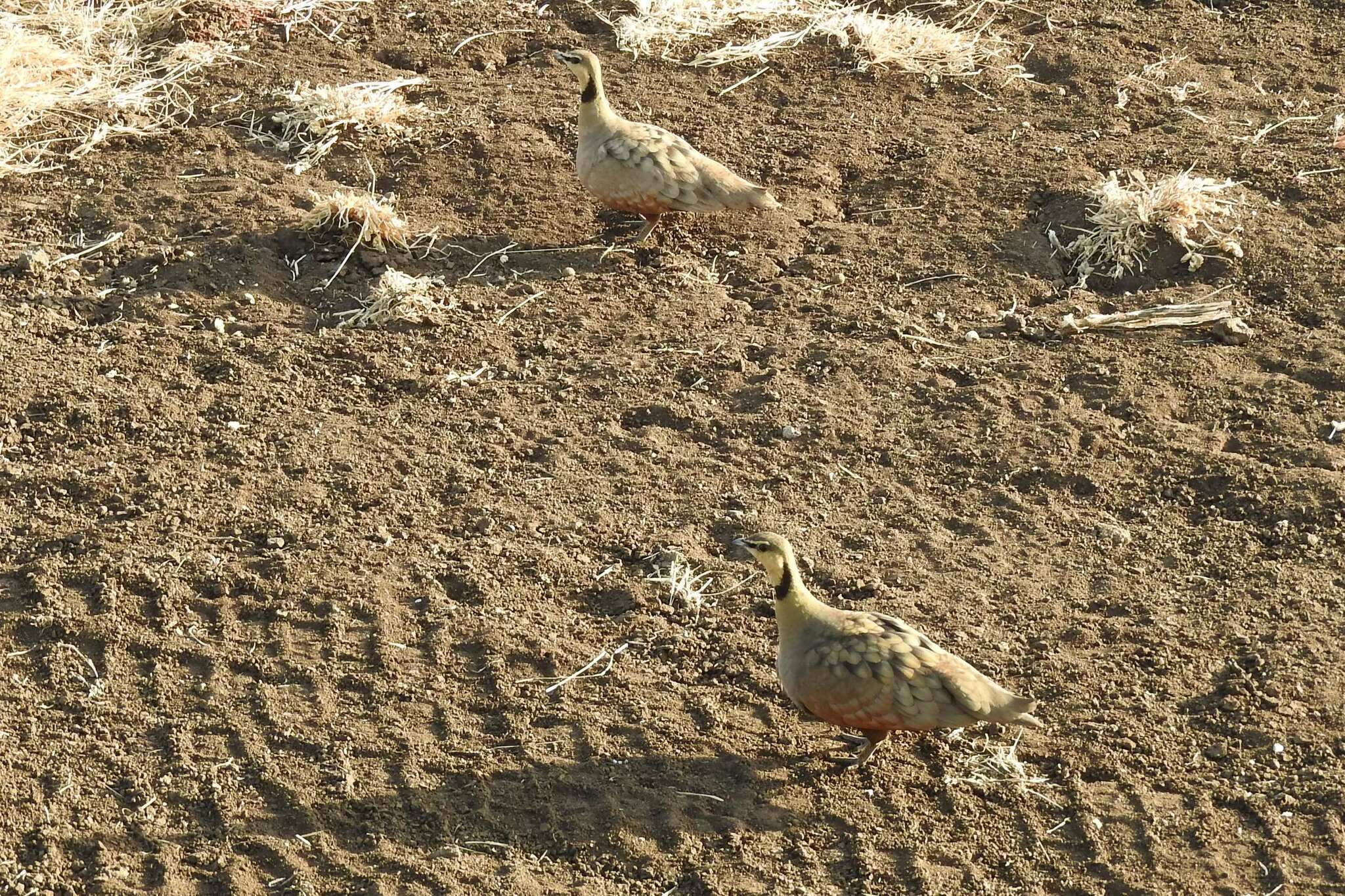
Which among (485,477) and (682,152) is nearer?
(485,477)

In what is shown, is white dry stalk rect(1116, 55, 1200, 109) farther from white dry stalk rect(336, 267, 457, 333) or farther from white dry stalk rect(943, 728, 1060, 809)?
white dry stalk rect(943, 728, 1060, 809)

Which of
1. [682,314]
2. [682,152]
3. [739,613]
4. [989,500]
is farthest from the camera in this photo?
[682,152]

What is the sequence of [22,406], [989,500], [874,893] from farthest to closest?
[22,406] → [989,500] → [874,893]

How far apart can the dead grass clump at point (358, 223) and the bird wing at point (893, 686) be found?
3725 mm

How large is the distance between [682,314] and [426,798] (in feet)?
10.1

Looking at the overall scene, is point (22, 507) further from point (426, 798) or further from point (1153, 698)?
point (1153, 698)

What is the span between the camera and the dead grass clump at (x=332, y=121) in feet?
27.2

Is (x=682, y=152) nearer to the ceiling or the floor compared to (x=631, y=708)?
nearer to the ceiling

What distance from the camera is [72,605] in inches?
215

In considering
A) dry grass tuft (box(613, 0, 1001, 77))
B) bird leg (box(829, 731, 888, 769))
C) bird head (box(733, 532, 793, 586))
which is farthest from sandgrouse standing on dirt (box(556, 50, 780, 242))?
bird leg (box(829, 731, 888, 769))

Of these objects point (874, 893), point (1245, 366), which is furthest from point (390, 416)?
point (1245, 366)

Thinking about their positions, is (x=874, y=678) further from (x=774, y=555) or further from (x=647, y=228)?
(x=647, y=228)

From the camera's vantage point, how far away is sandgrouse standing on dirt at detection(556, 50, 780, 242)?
7.43 m

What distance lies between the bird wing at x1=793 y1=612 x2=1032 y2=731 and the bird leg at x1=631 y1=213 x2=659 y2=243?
11.2 ft
